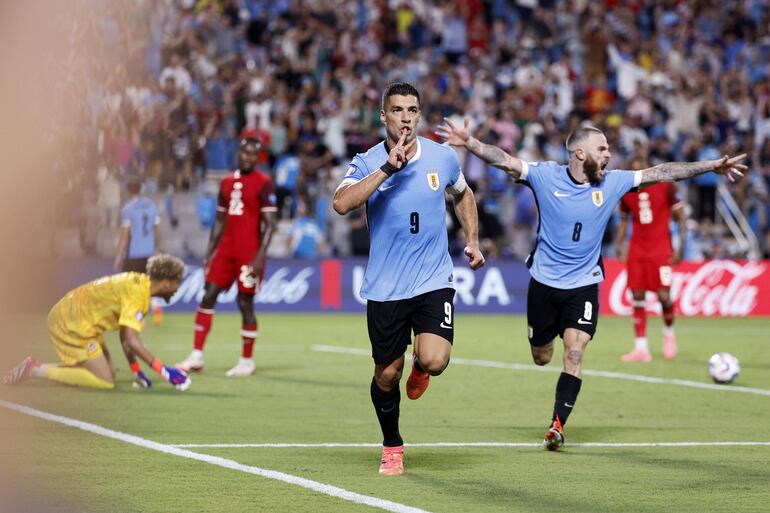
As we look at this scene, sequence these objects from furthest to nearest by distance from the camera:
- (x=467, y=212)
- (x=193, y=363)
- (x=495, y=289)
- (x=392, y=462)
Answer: (x=495, y=289) < (x=193, y=363) < (x=467, y=212) < (x=392, y=462)

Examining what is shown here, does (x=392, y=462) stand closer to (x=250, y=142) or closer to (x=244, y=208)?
(x=250, y=142)

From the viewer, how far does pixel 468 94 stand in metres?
30.0

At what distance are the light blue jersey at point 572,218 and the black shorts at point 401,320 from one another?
1.90 meters

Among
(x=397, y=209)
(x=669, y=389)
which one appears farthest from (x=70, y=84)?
(x=669, y=389)

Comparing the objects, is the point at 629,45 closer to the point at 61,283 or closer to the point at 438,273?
the point at 61,283

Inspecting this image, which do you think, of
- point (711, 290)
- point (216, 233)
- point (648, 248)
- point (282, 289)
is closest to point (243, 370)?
point (216, 233)

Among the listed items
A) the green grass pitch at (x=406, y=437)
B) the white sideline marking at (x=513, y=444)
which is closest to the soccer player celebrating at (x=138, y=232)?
the green grass pitch at (x=406, y=437)

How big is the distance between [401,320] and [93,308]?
560cm

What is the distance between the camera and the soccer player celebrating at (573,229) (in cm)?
941

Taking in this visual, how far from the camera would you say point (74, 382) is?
506 inches

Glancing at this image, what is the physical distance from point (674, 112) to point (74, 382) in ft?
69.3

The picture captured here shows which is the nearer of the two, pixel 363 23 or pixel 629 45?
pixel 363 23

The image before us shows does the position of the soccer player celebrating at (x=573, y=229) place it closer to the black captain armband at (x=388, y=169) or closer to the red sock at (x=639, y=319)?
the black captain armband at (x=388, y=169)

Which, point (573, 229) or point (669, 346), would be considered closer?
point (573, 229)
